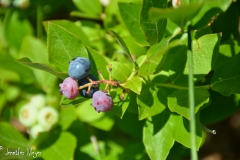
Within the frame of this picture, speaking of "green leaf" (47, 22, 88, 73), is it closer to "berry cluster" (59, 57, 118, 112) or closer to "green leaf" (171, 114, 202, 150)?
"berry cluster" (59, 57, 118, 112)

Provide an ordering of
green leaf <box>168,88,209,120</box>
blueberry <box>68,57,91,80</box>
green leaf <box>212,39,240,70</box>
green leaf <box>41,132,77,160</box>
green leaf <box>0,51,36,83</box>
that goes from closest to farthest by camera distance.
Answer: blueberry <box>68,57,91,80</box> < green leaf <box>168,88,209,120</box> < green leaf <box>212,39,240,70</box> < green leaf <box>41,132,77,160</box> < green leaf <box>0,51,36,83</box>

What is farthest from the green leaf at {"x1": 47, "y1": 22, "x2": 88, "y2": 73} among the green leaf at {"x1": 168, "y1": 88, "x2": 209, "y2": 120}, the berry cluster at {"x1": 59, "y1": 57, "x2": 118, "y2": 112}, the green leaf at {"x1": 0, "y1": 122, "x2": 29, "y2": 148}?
the green leaf at {"x1": 0, "y1": 122, "x2": 29, "y2": 148}

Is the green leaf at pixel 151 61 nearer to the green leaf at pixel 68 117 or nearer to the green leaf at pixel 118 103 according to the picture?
the green leaf at pixel 118 103

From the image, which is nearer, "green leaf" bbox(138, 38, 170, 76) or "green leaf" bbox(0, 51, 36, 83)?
"green leaf" bbox(138, 38, 170, 76)

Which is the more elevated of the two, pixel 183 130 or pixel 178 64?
pixel 178 64

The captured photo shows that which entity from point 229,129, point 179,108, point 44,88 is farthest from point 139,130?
point 229,129

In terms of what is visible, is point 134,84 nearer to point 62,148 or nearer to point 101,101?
point 101,101

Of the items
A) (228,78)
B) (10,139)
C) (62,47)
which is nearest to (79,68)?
(62,47)

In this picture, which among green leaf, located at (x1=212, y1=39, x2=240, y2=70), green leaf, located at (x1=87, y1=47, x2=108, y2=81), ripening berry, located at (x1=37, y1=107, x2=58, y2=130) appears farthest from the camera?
ripening berry, located at (x1=37, y1=107, x2=58, y2=130)
